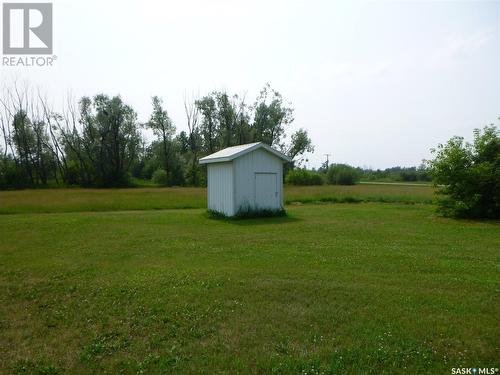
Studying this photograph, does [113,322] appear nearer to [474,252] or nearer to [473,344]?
[473,344]

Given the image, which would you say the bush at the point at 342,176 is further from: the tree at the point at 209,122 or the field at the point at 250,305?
the field at the point at 250,305

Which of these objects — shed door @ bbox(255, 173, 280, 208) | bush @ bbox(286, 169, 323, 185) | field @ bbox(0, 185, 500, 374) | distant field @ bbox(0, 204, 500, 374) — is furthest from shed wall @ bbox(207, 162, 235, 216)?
bush @ bbox(286, 169, 323, 185)

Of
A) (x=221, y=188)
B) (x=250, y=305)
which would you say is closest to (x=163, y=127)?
(x=221, y=188)

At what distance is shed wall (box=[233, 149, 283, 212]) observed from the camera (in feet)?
50.9

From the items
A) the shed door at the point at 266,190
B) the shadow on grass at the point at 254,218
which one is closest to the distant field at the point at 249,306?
the shadow on grass at the point at 254,218

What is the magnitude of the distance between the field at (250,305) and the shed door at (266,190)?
579 centimetres

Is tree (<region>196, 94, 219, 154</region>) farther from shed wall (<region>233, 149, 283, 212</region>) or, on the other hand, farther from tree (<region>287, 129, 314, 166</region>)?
shed wall (<region>233, 149, 283, 212</region>)

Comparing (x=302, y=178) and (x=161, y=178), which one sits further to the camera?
(x=161, y=178)

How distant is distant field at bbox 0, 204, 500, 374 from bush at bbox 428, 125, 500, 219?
6208mm

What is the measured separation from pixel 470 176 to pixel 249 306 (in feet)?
45.3

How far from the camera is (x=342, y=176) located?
176 feet

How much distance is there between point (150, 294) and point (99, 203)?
1836cm

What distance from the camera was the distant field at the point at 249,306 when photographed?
3912 millimetres

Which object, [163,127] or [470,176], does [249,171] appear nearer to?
[470,176]
